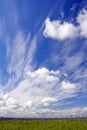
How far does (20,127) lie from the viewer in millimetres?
54500

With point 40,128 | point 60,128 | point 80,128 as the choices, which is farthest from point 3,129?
point 80,128

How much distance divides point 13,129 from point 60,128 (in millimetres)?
9723

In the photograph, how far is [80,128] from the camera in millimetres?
52344

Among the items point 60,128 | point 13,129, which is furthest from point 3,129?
point 60,128

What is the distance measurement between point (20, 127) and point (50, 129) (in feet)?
23.7

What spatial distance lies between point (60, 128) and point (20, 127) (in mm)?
8899

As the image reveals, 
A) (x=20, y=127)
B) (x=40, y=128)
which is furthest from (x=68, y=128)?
(x=20, y=127)

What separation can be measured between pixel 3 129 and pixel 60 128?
11.8 metres

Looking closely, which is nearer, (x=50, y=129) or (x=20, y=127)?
(x=50, y=129)

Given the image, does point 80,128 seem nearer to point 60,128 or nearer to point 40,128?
point 60,128

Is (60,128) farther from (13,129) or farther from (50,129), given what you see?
(13,129)

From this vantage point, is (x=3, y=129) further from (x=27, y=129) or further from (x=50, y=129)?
(x=50, y=129)

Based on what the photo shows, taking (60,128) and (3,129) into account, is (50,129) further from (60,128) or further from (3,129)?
(3,129)

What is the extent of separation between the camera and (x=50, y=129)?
51.1 m
